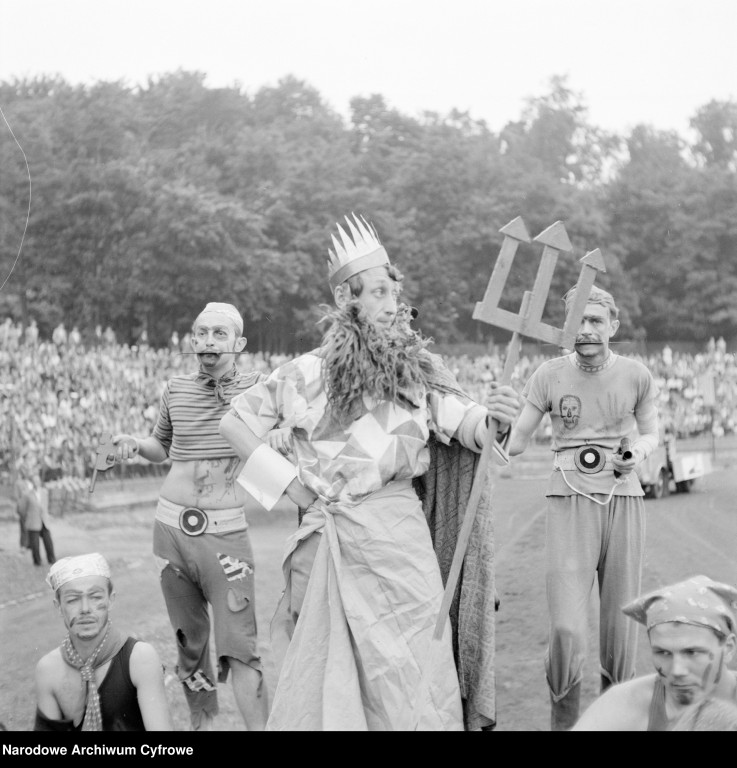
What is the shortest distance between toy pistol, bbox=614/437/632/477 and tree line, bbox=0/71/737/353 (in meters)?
2.89

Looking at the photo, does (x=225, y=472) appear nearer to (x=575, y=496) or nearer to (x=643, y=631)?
(x=575, y=496)

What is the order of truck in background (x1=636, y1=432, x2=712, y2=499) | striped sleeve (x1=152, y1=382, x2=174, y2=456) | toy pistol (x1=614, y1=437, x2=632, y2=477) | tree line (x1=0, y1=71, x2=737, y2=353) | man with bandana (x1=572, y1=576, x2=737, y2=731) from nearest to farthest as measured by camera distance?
man with bandana (x1=572, y1=576, x2=737, y2=731) < toy pistol (x1=614, y1=437, x2=632, y2=477) < striped sleeve (x1=152, y1=382, x2=174, y2=456) < tree line (x1=0, y1=71, x2=737, y2=353) < truck in background (x1=636, y1=432, x2=712, y2=499)

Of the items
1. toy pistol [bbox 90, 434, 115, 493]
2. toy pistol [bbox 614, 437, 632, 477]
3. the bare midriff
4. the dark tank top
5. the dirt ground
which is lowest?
the dirt ground

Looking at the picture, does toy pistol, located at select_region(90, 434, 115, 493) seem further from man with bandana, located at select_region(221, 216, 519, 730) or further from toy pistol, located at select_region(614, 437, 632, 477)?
toy pistol, located at select_region(614, 437, 632, 477)

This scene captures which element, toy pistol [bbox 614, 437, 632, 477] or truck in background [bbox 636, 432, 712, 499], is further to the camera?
truck in background [bbox 636, 432, 712, 499]

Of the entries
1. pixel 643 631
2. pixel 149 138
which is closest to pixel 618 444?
pixel 643 631

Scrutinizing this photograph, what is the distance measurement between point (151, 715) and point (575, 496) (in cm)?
156

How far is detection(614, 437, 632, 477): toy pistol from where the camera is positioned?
329cm

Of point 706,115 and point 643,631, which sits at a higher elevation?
point 706,115


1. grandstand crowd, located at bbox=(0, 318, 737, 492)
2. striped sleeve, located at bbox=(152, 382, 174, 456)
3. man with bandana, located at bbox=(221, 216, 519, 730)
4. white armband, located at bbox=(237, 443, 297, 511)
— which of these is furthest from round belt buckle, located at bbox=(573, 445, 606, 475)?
grandstand crowd, located at bbox=(0, 318, 737, 492)

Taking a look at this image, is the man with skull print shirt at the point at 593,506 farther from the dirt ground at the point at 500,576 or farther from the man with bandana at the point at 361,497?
the man with bandana at the point at 361,497

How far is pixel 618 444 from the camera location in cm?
347

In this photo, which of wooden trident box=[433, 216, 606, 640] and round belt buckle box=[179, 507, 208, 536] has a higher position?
wooden trident box=[433, 216, 606, 640]

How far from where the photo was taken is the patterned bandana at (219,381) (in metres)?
3.59
